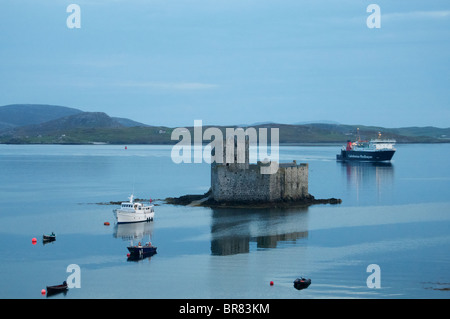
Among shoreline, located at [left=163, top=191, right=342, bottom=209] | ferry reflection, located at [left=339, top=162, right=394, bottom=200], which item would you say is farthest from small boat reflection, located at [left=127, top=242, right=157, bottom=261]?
ferry reflection, located at [left=339, top=162, right=394, bottom=200]

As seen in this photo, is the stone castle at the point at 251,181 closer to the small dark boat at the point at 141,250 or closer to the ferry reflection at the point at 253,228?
the ferry reflection at the point at 253,228

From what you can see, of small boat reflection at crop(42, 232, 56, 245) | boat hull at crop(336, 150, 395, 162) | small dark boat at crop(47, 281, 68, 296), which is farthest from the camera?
boat hull at crop(336, 150, 395, 162)

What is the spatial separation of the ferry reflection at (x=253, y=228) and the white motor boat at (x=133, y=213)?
11.5 ft

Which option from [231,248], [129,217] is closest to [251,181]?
[129,217]

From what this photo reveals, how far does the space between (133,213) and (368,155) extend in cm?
7148

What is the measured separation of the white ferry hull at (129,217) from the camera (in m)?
36.6

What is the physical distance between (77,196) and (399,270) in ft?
102

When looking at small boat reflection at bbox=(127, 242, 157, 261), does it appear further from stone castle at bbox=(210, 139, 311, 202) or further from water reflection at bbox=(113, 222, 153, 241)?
stone castle at bbox=(210, 139, 311, 202)

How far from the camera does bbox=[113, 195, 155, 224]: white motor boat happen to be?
36.6m

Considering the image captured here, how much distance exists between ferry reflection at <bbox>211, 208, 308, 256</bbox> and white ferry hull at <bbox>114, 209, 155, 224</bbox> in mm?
3641

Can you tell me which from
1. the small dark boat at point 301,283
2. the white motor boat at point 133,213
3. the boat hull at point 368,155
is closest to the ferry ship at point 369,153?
the boat hull at point 368,155
